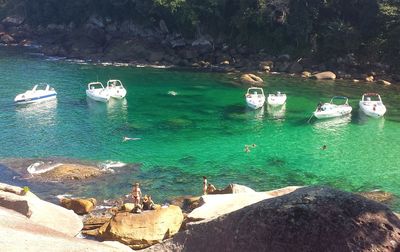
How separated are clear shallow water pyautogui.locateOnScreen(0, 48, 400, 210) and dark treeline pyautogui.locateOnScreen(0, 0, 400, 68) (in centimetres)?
1061

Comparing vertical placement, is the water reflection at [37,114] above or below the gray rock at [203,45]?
below

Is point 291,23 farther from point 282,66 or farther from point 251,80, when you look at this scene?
point 251,80

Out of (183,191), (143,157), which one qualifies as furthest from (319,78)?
(183,191)

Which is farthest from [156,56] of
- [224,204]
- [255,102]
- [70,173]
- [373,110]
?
[224,204]

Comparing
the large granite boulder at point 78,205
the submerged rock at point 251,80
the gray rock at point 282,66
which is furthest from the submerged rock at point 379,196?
the gray rock at point 282,66

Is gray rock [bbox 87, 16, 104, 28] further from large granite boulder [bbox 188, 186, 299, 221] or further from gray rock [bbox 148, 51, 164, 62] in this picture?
large granite boulder [bbox 188, 186, 299, 221]

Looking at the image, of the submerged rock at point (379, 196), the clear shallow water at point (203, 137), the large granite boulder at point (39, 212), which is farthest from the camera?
the clear shallow water at point (203, 137)

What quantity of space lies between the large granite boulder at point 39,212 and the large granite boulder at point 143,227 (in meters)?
1.60

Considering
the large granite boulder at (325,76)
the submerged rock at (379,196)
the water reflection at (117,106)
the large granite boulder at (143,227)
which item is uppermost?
the large granite boulder at (325,76)

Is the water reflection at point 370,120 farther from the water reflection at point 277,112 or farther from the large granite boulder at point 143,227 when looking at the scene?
the large granite boulder at point 143,227

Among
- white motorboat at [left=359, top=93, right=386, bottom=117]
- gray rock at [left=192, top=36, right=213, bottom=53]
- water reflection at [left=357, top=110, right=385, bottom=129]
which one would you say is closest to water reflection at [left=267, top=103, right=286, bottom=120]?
water reflection at [left=357, top=110, right=385, bottom=129]

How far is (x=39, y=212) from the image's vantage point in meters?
20.8

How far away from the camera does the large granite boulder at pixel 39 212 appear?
791 inches

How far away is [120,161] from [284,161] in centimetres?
1314
